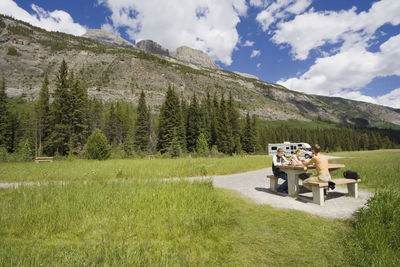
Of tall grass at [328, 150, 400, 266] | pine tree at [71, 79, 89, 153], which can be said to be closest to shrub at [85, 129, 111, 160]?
pine tree at [71, 79, 89, 153]

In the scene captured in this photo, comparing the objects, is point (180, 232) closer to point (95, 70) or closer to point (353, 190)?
point (353, 190)

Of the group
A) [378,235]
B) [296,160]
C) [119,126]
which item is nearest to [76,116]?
[119,126]

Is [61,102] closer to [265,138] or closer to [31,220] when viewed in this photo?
[31,220]

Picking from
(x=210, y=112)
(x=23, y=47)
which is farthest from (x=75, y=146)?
(x=23, y=47)

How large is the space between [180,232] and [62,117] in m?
34.2

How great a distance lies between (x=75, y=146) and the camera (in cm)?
3103

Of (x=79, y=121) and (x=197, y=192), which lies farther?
(x=79, y=121)

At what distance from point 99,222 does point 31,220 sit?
1.37 meters

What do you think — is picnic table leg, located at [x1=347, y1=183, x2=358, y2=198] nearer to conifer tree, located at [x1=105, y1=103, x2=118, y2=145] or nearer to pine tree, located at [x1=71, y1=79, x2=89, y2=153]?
pine tree, located at [x1=71, y1=79, x2=89, y2=153]

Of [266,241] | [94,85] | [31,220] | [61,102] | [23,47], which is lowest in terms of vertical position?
[266,241]

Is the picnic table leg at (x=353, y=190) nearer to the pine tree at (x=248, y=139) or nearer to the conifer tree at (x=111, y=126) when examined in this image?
the pine tree at (x=248, y=139)

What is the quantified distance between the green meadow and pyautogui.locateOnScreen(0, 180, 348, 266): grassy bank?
0.02m

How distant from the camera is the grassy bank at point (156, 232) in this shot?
8.97ft

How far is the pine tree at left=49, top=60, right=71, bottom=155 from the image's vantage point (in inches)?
1171
